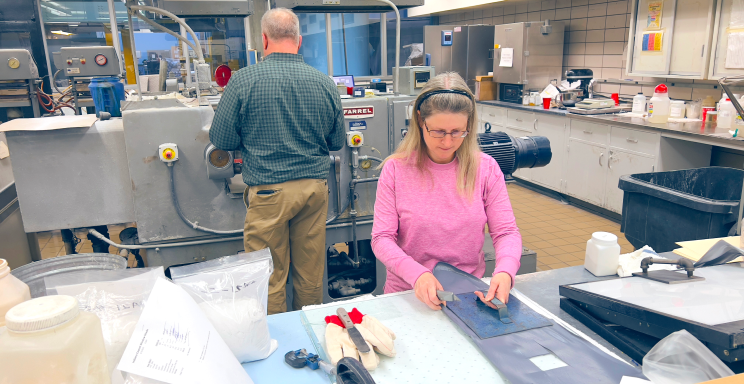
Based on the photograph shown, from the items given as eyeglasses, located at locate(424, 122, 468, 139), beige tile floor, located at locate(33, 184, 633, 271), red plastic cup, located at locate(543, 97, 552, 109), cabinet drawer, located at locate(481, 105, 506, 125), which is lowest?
beige tile floor, located at locate(33, 184, 633, 271)

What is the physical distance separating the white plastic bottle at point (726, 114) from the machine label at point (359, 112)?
108 inches

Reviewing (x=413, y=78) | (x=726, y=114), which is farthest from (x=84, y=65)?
(x=726, y=114)

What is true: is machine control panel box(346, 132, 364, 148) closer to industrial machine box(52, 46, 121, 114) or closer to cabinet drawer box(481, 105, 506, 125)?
industrial machine box(52, 46, 121, 114)

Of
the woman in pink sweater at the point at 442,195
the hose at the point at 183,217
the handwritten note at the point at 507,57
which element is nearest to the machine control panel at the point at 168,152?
the hose at the point at 183,217

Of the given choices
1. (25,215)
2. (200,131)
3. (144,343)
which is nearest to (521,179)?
(200,131)

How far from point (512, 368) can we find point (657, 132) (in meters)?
3.42

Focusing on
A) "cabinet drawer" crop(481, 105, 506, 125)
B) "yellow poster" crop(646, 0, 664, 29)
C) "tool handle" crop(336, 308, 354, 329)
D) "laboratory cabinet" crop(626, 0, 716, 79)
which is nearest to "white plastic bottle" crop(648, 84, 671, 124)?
"laboratory cabinet" crop(626, 0, 716, 79)

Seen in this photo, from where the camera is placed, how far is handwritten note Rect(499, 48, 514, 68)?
5.46 m

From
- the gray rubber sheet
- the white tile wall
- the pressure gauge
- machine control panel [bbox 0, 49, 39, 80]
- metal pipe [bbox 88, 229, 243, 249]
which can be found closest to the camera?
the gray rubber sheet

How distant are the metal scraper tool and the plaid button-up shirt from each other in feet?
3.70

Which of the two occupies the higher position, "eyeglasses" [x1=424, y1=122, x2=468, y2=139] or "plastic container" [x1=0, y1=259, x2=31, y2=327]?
"eyeglasses" [x1=424, y1=122, x2=468, y2=139]

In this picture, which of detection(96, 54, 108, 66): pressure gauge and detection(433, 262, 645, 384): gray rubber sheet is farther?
detection(96, 54, 108, 66): pressure gauge

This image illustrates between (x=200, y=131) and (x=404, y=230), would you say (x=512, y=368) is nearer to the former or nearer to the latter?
(x=404, y=230)

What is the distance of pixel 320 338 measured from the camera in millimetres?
1123
